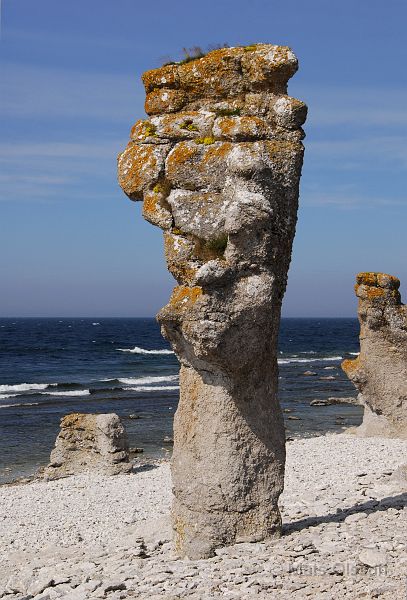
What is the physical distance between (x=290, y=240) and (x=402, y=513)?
427 cm

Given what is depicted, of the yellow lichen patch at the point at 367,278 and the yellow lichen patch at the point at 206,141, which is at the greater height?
the yellow lichen patch at the point at 206,141

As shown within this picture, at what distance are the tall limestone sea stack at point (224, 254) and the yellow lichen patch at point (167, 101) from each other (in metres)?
0.01

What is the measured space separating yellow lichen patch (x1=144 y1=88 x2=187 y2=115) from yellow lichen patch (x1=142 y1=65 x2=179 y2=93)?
9 cm

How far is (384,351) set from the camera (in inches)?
806

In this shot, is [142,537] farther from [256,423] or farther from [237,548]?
[256,423]

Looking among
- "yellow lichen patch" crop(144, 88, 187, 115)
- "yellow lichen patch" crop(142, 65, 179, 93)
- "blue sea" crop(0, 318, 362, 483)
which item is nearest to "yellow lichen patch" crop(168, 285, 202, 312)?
"yellow lichen patch" crop(144, 88, 187, 115)

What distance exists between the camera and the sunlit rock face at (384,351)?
66.7 feet

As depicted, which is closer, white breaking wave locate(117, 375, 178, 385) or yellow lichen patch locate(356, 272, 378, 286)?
yellow lichen patch locate(356, 272, 378, 286)

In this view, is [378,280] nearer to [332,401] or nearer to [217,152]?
[217,152]

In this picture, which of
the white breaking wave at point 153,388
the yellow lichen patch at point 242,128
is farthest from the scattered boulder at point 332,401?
the yellow lichen patch at point 242,128

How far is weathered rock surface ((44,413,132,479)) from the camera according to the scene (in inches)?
766

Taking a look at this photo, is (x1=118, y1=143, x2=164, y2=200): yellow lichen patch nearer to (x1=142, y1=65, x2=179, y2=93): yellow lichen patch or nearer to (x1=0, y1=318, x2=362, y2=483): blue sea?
(x1=142, y1=65, x2=179, y2=93): yellow lichen patch

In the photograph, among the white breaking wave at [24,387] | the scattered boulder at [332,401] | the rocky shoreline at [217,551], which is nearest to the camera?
the rocky shoreline at [217,551]

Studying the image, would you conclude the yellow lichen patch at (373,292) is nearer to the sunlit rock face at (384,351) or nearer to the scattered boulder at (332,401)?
the sunlit rock face at (384,351)
